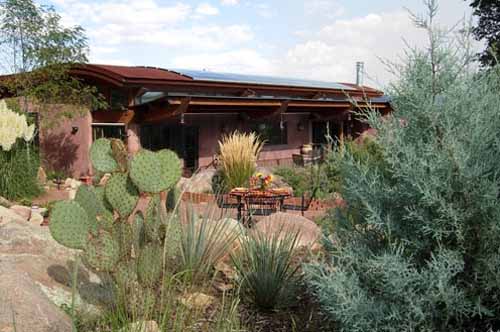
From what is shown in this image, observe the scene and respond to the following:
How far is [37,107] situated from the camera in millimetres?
13938

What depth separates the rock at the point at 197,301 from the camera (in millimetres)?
3778

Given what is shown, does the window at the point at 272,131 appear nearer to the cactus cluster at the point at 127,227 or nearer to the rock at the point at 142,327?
the cactus cluster at the point at 127,227

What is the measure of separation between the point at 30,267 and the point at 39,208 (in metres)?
6.05

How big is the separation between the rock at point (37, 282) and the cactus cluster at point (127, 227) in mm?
339

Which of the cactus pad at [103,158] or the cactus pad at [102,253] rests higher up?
the cactus pad at [103,158]

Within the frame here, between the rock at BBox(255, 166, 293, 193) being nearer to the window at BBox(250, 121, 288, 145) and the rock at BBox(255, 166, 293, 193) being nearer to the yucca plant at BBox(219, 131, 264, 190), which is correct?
the yucca plant at BBox(219, 131, 264, 190)

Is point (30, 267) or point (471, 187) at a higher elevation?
point (471, 187)

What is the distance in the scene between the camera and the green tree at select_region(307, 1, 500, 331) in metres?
2.94

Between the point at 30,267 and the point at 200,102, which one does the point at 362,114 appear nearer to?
the point at 30,267

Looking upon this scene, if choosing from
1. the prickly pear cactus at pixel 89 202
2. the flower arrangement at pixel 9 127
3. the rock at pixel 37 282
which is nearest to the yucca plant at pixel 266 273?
the rock at pixel 37 282

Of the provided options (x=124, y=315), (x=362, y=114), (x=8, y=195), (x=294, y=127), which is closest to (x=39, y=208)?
(x=8, y=195)

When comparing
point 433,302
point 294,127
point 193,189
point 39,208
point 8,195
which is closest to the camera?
point 433,302

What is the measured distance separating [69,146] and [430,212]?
13244 millimetres

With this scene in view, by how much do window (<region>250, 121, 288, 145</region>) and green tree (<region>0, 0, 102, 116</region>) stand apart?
7.03 meters
